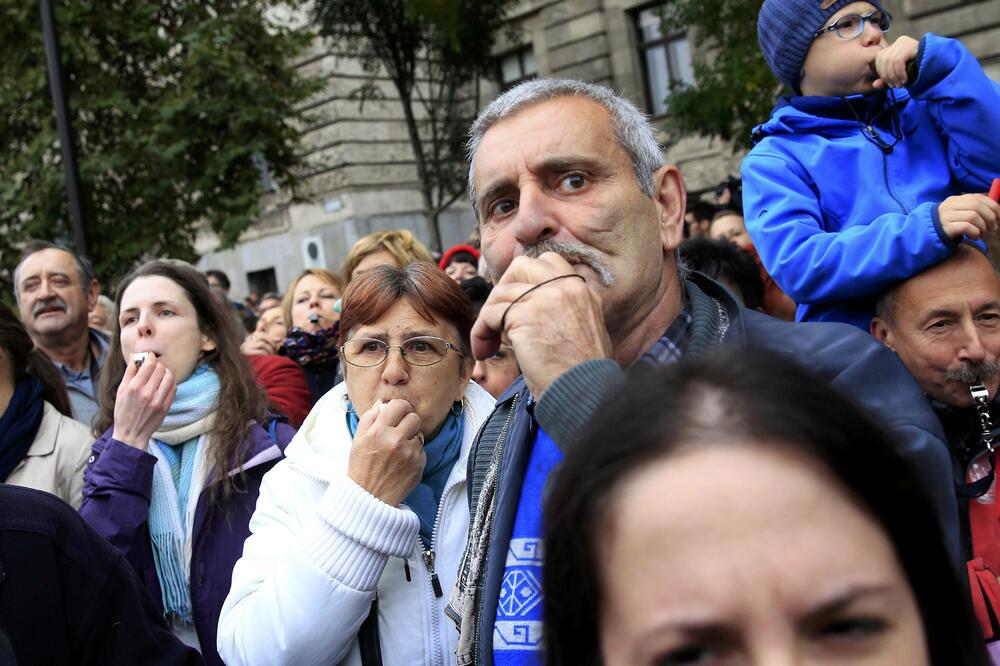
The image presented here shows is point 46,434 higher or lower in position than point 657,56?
lower

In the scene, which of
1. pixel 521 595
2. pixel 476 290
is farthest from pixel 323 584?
pixel 476 290

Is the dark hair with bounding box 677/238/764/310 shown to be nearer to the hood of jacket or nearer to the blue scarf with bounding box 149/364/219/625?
the hood of jacket

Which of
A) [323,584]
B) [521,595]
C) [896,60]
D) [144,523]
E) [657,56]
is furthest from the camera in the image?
[657,56]

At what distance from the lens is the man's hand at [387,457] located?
2543 mm

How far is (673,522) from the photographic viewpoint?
3.29ft

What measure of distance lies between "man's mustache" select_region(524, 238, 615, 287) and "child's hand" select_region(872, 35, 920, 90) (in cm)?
115

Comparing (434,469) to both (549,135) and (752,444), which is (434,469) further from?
(752,444)

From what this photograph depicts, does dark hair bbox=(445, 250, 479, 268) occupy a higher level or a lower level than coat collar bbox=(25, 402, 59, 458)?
higher

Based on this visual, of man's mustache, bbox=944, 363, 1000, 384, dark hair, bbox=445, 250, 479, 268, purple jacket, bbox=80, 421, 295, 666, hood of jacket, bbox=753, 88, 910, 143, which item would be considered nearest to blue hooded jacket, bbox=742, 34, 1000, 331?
hood of jacket, bbox=753, 88, 910, 143

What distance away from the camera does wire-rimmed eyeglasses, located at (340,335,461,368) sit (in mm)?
2951

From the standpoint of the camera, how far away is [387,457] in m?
2.57

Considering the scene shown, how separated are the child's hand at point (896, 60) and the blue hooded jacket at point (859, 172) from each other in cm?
3

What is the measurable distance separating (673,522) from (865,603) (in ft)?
0.67

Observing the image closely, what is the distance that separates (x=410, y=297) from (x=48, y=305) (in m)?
3.44
